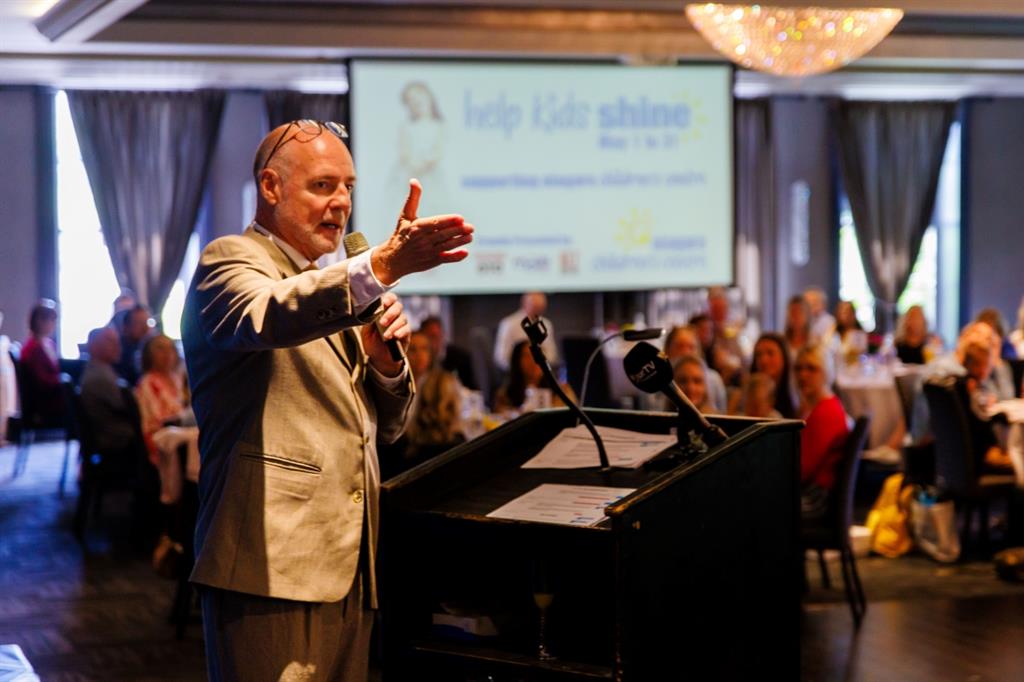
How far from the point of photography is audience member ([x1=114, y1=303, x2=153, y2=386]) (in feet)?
31.7

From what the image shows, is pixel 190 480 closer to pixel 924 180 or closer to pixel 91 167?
pixel 91 167

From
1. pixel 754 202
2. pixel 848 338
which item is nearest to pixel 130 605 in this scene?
pixel 848 338

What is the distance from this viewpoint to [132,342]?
995 centimetres

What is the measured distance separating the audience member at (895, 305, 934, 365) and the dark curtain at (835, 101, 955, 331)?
315 centimetres

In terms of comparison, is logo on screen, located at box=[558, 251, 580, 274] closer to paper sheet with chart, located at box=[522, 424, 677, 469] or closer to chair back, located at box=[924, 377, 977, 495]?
chair back, located at box=[924, 377, 977, 495]

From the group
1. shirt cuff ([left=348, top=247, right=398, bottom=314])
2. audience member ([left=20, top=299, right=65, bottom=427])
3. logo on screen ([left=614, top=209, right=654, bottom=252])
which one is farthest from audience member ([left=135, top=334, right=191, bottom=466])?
shirt cuff ([left=348, top=247, right=398, bottom=314])

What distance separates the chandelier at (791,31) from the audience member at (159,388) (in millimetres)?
3666

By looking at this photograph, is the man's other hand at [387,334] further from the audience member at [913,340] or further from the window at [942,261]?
the window at [942,261]

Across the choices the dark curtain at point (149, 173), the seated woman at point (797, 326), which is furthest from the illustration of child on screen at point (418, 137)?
the seated woman at point (797, 326)

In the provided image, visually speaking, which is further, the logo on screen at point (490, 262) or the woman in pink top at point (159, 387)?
the logo on screen at point (490, 262)

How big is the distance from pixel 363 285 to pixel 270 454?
1.28 ft

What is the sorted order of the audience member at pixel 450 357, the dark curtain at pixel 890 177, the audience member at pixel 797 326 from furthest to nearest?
the dark curtain at pixel 890 177 < the audience member at pixel 797 326 < the audience member at pixel 450 357

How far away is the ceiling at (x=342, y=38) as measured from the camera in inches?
374

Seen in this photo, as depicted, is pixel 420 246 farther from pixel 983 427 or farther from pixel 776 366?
pixel 776 366
